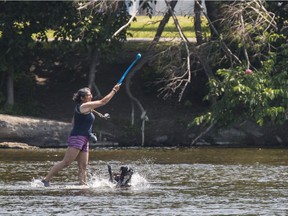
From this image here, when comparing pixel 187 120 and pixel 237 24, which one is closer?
pixel 237 24

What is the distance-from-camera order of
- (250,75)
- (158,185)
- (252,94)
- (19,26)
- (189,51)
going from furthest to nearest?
1. (19,26)
2. (189,51)
3. (250,75)
4. (252,94)
5. (158,185)

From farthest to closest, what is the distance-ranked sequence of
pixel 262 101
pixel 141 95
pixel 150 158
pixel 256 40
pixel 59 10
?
pixel 141 95 → pixel 59 10 → pixel 256 40 → pixel 262 101 → pixel 150 158

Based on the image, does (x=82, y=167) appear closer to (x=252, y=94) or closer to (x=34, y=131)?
(x=252, y=94)

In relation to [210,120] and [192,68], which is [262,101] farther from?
[192,68]

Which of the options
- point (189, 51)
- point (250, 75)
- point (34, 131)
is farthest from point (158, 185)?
point (189, 51)

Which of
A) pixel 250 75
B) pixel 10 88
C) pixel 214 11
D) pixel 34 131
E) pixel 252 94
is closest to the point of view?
pixel 252 94

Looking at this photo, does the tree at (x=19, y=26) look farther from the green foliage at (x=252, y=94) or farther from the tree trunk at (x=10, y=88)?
the green foliage at (x=252, y=94)

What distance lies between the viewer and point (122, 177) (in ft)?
55.3

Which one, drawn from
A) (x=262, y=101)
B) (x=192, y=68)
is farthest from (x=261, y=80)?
(x=192, y=68)

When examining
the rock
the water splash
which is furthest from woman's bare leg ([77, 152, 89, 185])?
the rock

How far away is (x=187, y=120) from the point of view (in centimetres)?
2789

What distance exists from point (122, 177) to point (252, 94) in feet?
27.8

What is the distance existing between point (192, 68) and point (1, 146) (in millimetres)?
7214

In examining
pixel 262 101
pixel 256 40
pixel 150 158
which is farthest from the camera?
pixel 256 40
